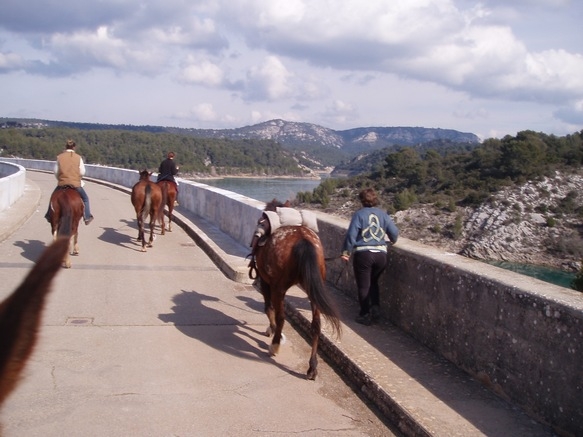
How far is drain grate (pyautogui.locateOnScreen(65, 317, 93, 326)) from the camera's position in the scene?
797cm

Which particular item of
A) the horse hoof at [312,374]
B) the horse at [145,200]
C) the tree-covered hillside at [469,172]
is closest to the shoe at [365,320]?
the horse hoof at [312,374]

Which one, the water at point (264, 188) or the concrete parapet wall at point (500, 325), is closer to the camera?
the concrete parapet wall at point (500, 325)

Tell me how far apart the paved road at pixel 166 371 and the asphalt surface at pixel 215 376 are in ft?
0.06

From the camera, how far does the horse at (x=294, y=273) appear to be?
20.4 feet

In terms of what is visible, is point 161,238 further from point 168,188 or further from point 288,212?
point 288,212

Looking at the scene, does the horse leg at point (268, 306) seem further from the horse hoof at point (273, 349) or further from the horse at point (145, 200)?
the horse at point (145, 200)

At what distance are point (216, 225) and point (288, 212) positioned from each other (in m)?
10.3

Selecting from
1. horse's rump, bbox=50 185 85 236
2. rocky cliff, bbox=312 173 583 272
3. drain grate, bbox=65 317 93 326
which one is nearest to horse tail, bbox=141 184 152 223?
horse's rump, bbox=50 185 85 236

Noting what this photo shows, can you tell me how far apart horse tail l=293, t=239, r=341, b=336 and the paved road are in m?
0.77

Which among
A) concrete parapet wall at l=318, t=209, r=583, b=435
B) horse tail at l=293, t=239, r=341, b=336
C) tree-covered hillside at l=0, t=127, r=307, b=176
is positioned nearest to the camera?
concrete parapet wall at l=318, t=209, r=583, b=435

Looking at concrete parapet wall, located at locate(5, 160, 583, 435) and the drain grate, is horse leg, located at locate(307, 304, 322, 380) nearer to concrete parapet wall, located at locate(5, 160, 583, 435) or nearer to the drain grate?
concrete parapet wall, located at locate(5, 160, 583, 435)

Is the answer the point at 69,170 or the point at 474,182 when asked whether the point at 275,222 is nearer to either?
the point at 69,170

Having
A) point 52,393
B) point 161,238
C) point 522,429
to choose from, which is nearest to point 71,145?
point 161,238

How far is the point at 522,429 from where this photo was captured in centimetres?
489
